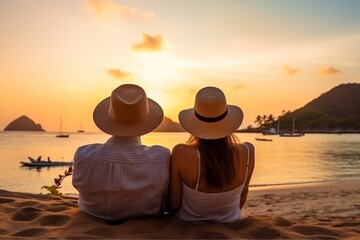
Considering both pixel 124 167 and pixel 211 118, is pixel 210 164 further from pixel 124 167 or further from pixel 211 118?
pixel 124 167

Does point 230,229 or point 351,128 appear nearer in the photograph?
point 230,229

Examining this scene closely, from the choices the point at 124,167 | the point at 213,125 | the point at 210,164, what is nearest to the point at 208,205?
the point at 210,164

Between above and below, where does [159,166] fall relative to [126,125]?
below

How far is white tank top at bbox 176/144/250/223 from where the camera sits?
323 cm

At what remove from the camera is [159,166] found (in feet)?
10.3

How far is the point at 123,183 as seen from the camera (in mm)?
3066

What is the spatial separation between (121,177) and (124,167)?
0.26 feet

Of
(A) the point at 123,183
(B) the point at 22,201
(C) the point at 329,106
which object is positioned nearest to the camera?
(A) the point at 123,183

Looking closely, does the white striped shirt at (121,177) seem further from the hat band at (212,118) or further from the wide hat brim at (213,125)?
the hat band at (212,118)

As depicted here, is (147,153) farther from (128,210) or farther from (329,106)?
(329,106)

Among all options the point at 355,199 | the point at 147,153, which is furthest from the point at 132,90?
the point at 355,199

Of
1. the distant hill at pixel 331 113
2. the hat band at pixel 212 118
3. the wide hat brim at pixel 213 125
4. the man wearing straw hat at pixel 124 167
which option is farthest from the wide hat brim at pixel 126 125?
the distant hill at pixel 331 113

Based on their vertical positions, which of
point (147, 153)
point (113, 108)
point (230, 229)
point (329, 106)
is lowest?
point (230, 229)

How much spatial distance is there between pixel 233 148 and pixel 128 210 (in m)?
0.96
